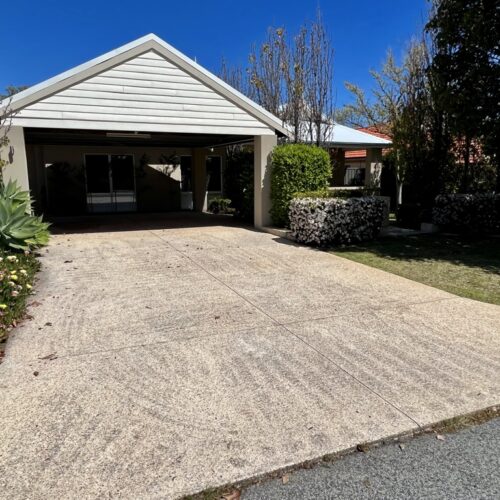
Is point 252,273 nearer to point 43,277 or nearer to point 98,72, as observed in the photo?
point 43,277

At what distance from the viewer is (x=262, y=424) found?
118 inches

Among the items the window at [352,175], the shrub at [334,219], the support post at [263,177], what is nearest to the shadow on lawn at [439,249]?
the shrub at [334,219]

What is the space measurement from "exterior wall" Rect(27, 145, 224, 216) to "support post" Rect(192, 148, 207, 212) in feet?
1.38

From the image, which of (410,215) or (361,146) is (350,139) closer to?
(361,146)

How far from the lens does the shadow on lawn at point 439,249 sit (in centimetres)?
861

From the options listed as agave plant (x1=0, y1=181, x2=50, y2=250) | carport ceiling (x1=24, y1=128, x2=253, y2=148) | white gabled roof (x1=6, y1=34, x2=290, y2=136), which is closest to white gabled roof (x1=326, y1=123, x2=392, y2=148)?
carport ceiling (x1=24, y1=128, x2=253, y2=148)

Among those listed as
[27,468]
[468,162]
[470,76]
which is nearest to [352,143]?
[468,162]

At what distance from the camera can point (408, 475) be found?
2.54 metres

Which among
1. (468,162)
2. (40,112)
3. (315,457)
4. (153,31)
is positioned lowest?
(315,457)

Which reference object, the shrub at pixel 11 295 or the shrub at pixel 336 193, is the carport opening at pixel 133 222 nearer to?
the shrub at pixel 336 193

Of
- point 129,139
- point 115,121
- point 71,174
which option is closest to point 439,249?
point 115,121

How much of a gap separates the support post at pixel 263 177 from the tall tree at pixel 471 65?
4328mm

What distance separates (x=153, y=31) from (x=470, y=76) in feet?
23.7

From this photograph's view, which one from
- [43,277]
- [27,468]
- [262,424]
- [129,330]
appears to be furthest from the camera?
[43,277]
